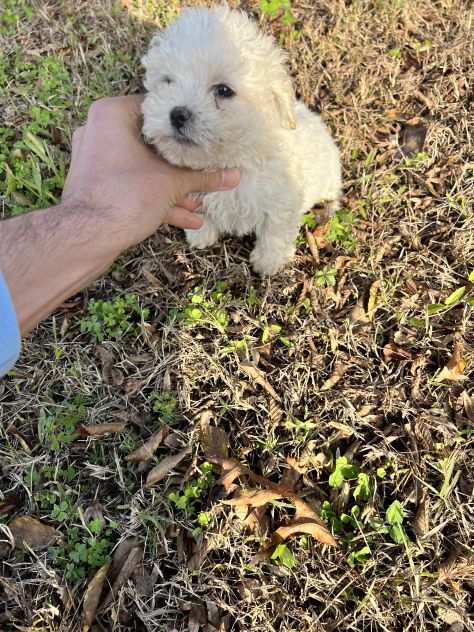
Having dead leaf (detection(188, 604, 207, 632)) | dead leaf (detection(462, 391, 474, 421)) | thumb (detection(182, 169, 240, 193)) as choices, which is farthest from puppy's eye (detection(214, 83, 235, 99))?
dead leaf (detection(188, 604, 207, 632))

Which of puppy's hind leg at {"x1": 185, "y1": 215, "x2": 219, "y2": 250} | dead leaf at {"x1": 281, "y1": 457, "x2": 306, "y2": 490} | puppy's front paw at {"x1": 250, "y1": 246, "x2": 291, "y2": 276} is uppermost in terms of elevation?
puppy's hind leg at {"x1": 185, "y1": 215, "x2": 219, "y2": 250}

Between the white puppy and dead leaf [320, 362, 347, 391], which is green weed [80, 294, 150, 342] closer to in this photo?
the white puppy

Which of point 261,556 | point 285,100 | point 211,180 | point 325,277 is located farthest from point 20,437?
point 285,100

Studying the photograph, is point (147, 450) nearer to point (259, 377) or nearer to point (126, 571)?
point (126, 571)

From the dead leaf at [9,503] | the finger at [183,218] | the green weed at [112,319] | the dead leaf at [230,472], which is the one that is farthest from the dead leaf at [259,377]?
the dead leaf at [9,503]

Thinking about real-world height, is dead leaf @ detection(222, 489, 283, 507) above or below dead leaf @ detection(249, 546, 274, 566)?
above

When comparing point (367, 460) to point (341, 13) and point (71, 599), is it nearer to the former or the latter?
point (71, 599)
